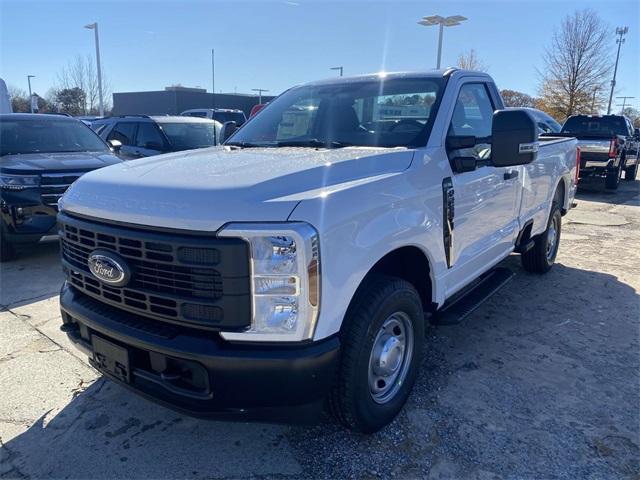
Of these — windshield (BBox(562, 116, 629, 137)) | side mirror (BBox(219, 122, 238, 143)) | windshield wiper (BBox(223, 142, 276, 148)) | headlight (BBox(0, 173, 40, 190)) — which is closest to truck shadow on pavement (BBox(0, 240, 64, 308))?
headlight (BBox(0, 173, 40, 190))

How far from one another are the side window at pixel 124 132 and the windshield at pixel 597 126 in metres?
11.6

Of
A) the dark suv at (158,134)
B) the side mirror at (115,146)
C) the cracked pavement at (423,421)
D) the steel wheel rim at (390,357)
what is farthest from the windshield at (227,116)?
the steel wheel rim at (390,357)

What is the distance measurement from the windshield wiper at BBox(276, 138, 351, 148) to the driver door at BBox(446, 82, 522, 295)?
689mm

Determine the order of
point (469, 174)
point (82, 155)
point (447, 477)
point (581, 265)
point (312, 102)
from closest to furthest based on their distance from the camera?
1. point (447, 477)
2. point (469, 174)
3. point (312, 102)
4. point (581, 265)
5. point (82, 155)

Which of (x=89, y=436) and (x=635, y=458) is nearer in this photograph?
(x=635, y=458)

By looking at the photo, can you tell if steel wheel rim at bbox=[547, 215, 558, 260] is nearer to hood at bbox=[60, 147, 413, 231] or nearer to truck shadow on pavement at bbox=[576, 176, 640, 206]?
hood at bbox=[60, 147, 413, 231]

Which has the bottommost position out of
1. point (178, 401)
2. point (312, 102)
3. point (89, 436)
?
point (89, 436)

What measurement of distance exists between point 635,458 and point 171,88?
45005 millimetres

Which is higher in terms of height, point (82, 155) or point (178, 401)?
point (82, 155)

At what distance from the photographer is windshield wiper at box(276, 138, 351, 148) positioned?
3100mm

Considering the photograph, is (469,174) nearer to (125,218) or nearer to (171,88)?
(125,218)

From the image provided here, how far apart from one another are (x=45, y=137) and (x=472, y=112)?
6025mm

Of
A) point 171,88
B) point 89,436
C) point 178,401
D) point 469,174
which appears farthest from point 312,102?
point 171,88

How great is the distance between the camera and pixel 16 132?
683 cm
